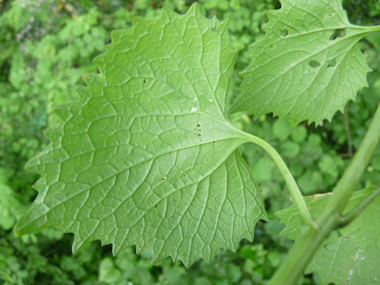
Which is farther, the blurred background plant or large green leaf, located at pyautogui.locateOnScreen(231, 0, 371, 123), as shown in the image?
the blurred background plant

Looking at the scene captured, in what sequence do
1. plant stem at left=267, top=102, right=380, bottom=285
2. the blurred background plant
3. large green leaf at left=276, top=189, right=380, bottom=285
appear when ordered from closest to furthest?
plant stem at left=267, top=102, right=380, bottom=285 → large green leaf at left=276, top=189, right=380, bottom=285 → the blurred background plant

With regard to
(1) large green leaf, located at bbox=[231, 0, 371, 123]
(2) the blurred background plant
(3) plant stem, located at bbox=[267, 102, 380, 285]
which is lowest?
(2) the blurred background plant

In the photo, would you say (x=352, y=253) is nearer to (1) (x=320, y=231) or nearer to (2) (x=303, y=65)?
(1) (x=320, y=231)

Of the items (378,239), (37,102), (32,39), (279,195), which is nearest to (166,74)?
(378,239)

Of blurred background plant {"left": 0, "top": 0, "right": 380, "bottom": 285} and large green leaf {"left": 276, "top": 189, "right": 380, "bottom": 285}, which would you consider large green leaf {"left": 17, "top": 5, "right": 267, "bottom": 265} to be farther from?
blurred background plant {"left": 0, "top": 0, "right": 380, "bottom": 285}

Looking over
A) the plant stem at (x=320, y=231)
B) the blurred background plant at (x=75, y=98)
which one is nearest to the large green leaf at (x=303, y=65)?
the plant stem at (x=320, y=231)

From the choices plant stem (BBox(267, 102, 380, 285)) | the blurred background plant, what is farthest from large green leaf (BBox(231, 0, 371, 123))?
the blurred background plant

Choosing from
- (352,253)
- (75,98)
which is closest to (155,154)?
(352,253)
